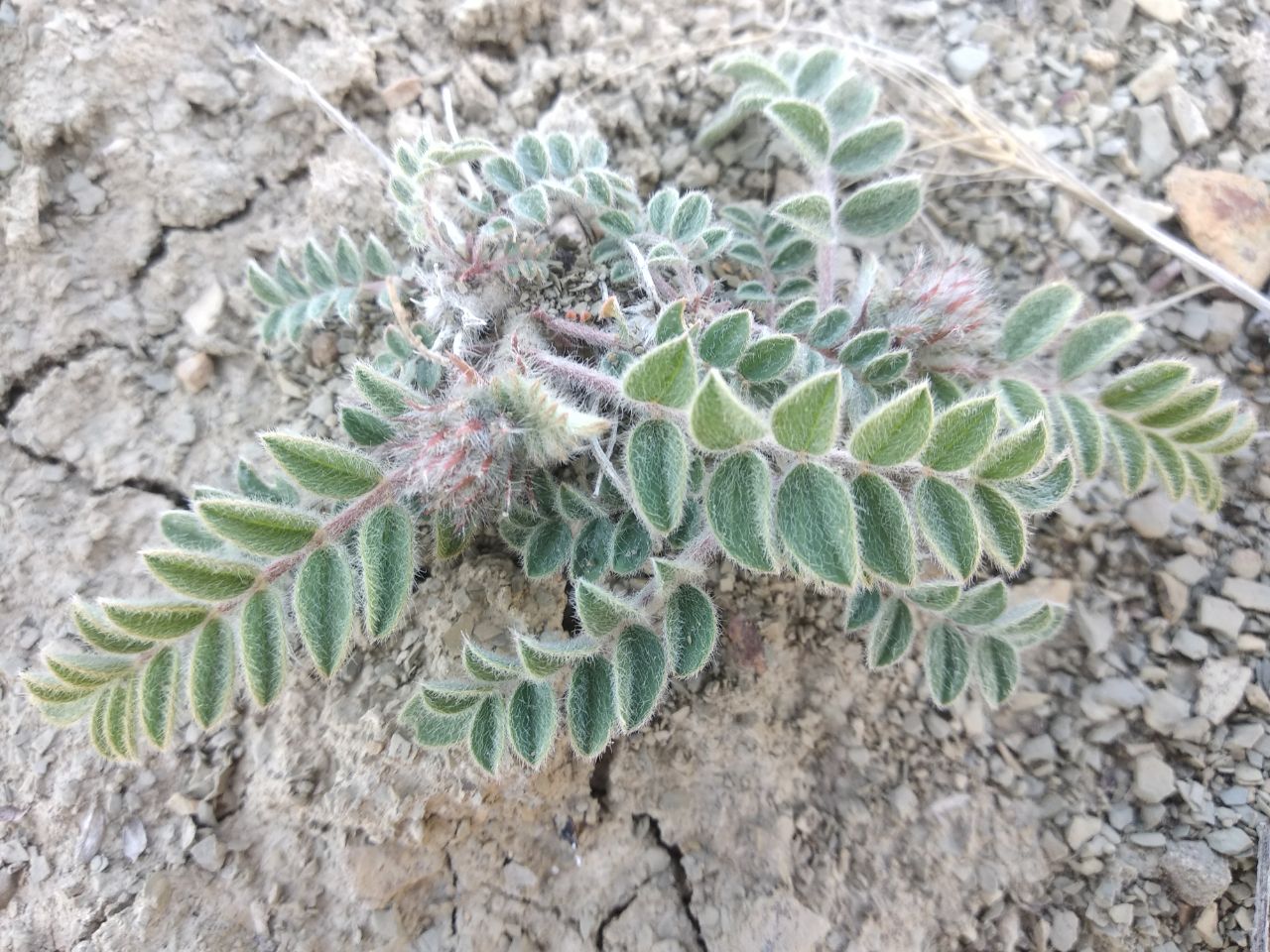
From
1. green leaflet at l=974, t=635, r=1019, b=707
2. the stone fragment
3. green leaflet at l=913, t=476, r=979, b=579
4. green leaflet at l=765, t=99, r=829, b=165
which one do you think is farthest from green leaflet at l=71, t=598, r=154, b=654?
the stone fragment

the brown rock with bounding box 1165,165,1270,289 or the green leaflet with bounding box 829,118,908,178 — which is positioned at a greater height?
the green leaflet with bounding box 829,118,908,178

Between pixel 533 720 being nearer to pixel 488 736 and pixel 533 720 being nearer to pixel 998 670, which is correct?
pixel 488 736

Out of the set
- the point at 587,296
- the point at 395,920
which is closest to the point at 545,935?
the point at 395,920

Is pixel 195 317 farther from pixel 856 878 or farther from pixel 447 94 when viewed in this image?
pixel 856 878

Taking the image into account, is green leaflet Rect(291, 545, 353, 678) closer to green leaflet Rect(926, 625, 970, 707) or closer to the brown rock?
green leaflet Rect(926, 625, 970, 707)

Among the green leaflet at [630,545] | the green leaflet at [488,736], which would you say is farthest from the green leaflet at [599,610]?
the green leaflet at [488,736]

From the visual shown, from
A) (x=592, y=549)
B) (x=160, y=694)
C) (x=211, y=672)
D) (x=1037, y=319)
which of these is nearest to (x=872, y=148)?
(x=1037, y=319)

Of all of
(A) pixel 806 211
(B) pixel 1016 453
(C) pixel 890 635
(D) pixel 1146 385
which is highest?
(A) pixel 806 211
